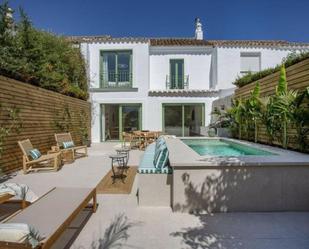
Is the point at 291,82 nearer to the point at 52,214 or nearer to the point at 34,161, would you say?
the point at 52,214

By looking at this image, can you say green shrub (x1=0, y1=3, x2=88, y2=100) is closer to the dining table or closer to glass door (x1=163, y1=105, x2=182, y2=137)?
the dining table

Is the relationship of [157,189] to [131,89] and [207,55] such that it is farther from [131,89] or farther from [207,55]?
[207,55]

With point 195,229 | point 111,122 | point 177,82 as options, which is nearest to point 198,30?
point 177,82

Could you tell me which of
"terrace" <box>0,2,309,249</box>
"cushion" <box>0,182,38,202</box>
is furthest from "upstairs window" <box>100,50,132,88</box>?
"cushion" <box>0,182,38,202</box>

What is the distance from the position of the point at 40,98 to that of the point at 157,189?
7.66 meters

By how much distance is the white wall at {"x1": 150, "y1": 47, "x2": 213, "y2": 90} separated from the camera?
1953 centimetres

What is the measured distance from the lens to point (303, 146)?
7043 millimetres

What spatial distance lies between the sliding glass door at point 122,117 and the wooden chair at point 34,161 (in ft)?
31.6

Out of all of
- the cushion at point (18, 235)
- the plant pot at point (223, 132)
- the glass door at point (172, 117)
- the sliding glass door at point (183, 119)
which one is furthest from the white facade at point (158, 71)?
the cushion at point (18, 235)

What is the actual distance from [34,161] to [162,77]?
13.2 m

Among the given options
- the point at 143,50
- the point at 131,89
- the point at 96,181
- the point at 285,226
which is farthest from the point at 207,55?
the point at 285,226

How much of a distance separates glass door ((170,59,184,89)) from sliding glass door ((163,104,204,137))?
5.86 ft

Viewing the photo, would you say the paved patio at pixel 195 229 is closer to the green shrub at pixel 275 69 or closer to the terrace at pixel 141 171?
the terrace at pixel 141 171

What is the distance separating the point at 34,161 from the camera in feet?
27.8
